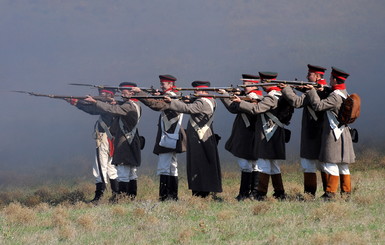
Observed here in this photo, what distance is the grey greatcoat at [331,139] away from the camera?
527 inches

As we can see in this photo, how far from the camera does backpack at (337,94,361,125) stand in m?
13.2

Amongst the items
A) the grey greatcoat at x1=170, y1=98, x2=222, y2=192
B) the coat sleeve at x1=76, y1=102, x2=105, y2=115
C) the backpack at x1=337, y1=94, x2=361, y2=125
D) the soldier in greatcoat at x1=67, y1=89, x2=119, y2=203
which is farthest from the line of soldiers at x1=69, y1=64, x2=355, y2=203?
the soldier in greatcoat at x1=67, y1=89, x2=119, y2=203

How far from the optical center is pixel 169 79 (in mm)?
15438

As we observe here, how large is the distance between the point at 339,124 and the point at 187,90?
2.99 metres

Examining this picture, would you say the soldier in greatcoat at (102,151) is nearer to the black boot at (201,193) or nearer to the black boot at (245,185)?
the black boot at (201,193)

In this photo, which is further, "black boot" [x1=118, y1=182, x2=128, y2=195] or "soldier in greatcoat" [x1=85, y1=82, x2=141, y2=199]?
"black boot" [x1=118, y1=182, x2=128, y2=195]

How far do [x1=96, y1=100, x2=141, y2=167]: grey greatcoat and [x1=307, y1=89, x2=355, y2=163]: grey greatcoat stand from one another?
4.13 m

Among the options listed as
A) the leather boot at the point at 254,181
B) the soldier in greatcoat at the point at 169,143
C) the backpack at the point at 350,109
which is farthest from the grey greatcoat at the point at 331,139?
the soldier in greatcoat at the point at 169,143

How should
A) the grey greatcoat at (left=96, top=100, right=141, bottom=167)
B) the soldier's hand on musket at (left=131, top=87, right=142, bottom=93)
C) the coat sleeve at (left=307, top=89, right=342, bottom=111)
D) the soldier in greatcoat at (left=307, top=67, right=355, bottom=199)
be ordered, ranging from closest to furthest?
1. the coat sleeve at (left=307, top=89, right=342, bottom=111)
2. the soldier in greatcoat at (left=307, top=67, right=355, bottom=199)
3. the soldier's hand on musket at (left=131, top=87, right=142, bottom=93)
4. the grey greatcoat at (left=96, top=100, right=141, bottom=167)

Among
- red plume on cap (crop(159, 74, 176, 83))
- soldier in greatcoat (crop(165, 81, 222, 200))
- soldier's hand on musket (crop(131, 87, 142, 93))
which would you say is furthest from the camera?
soldier's hand on musket (crop(131, 87, 142, 93))

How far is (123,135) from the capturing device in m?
16.3

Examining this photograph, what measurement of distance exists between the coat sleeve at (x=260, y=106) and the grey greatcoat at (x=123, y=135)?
9.24 ft

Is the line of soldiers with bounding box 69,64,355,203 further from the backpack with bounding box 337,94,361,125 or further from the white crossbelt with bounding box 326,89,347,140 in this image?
the backpack with bounding box 337,94,361,125

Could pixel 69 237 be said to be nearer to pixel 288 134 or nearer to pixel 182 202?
pixel 182 202
